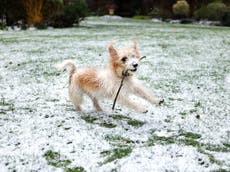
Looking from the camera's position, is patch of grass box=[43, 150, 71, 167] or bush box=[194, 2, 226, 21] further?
bush box=[194, 2, 226, 21]

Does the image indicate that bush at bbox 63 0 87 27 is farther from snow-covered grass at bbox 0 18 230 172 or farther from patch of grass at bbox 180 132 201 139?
patch of grass at bbox 180 132 201 139

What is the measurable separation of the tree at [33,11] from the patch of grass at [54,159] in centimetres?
1912

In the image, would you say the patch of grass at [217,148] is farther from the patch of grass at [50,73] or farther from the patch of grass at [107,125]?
the patch of grass at [50,73]

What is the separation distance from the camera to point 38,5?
22.9 meters

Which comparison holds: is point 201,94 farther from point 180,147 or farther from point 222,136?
point 180,147

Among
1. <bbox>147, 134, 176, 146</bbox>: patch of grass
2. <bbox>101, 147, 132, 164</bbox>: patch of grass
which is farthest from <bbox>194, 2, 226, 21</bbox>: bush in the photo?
<bbox>101, 147, 132, 164</bbox>: patch of grass

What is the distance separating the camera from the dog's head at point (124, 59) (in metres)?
5.16

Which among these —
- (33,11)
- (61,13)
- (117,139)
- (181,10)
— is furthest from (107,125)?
(181,10)

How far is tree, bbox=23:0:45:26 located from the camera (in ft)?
74.3

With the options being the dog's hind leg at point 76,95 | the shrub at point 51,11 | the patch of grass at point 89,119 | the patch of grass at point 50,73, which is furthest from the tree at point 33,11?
the patch of grass at point 89,119

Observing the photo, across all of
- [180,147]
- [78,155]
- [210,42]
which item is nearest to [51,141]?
[78,155]

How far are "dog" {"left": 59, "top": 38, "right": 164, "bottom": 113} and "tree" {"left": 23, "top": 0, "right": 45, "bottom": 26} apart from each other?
17437mm

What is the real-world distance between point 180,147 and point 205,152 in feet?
0.95

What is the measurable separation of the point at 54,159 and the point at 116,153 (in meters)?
0.70
